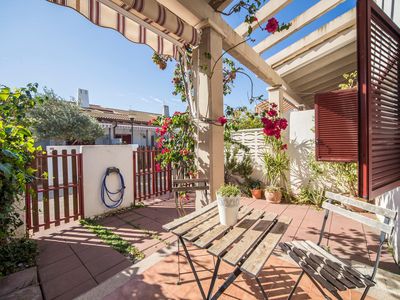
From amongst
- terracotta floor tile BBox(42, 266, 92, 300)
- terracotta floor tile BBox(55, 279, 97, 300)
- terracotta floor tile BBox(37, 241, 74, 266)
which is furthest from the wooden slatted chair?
terracotta floor tile BBox(37, 241, 74, 266)

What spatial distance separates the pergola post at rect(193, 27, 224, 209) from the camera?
2.94 m

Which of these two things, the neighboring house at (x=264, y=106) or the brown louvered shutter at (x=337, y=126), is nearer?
the brown louvered shutter at (x=337, y=126)

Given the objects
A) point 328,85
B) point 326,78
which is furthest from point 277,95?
point 328,85

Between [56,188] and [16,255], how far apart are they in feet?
4.69

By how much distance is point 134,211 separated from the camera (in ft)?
15.3

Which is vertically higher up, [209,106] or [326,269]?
[209,106]

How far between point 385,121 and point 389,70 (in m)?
0.47

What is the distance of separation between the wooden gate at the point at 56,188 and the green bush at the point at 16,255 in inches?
24.0

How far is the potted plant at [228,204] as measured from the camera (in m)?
1.84

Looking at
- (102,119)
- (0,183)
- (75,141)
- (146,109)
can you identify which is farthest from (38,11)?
(146,109)

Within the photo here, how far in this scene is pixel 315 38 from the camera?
186 inches

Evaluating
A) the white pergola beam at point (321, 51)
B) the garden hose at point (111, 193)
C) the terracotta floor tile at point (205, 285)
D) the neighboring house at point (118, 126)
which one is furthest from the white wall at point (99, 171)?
the neighboring house at point (118, 126)

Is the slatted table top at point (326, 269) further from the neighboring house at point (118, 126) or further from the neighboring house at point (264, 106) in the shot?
the neighboring house at point (118, 126)

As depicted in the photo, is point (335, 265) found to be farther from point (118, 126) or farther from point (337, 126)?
point (118, 126)
